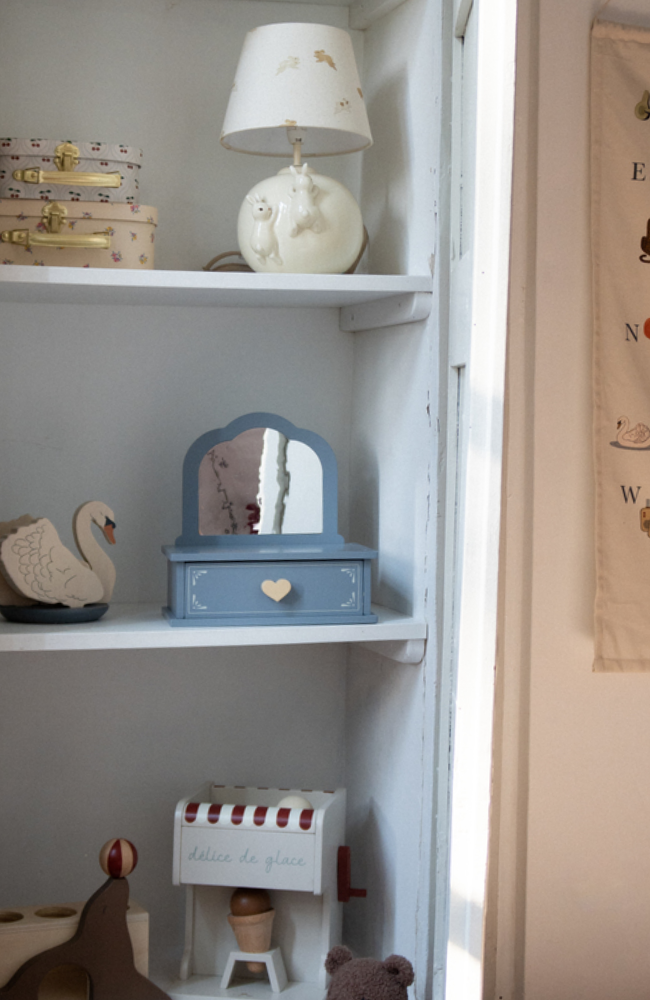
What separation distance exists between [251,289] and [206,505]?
0.95 feet

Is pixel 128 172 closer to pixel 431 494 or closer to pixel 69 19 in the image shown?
pixel 69 19

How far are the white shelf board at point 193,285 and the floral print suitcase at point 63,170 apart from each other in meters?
0.12

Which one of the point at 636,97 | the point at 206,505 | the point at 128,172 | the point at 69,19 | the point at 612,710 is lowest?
the point at 612,710

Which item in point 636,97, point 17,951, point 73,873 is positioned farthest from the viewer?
point 73,873

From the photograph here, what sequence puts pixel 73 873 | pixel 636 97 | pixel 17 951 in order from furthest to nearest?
pixel 73 873 → pixel 636 97 → pixel 17 951

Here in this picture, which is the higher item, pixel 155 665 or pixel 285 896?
pixel 155 665

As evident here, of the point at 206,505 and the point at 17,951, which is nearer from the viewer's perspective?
the point at 17,951

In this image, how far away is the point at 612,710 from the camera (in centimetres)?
135

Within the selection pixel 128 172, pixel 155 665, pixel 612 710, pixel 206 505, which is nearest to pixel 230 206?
pixel 128 172

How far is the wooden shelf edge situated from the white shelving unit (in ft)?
0.19

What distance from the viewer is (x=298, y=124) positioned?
1172mm

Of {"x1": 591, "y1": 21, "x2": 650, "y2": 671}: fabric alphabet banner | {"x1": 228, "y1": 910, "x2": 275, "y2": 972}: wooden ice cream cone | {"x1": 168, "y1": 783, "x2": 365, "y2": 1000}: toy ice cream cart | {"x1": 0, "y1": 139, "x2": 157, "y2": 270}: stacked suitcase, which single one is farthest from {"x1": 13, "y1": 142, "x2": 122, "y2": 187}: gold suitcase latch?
{"x1": 228, "y1": 910, "x2": 275, "y2": 972}: wooden ice cream cone

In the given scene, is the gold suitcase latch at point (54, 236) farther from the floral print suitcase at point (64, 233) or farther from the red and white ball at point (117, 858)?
the red and white ball at point (117, 858)

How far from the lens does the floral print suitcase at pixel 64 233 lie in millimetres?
A: 1189
